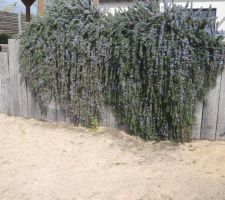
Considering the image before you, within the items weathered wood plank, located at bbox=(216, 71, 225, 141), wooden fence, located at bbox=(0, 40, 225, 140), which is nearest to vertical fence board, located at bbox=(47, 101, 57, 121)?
wooden fence, located at bbox=(0, 40, 225, 140)

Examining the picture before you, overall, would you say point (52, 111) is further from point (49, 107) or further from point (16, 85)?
point (16, 85)

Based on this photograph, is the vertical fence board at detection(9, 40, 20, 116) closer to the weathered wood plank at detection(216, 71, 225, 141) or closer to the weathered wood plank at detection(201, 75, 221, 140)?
the weathered wood plank at detection(201, 75, 221, 140)

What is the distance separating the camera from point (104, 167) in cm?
357

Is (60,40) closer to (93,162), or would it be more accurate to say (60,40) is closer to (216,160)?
(93,162)

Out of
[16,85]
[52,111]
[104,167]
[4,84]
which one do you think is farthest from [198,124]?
[4,84]

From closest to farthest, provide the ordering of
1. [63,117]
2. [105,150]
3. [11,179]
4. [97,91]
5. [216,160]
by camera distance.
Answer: [11,179] < [216,160] < [105,150] < [97,91] < [63,117]

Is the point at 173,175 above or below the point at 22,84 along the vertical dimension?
below

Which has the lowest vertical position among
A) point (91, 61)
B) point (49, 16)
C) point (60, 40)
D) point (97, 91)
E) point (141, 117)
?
point (141, 117)

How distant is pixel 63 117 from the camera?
5172 mm

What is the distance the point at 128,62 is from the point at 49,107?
1.71m

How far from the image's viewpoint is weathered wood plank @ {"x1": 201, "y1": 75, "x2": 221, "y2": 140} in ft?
13.5

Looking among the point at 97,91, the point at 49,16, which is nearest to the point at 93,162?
the point at 97,91

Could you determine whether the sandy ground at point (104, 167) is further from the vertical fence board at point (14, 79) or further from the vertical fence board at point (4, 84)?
the vertical fence board at point (4, 84)

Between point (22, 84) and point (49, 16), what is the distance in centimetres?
132
